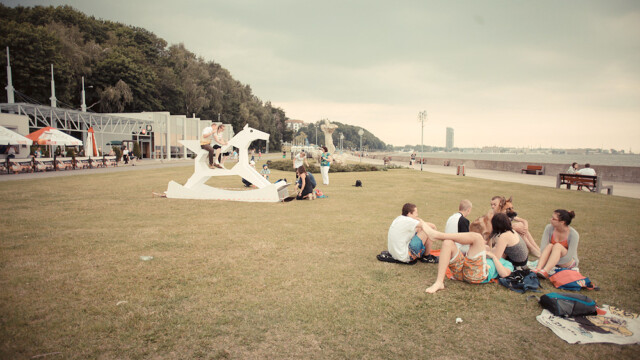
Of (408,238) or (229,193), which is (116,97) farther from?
(408,238)

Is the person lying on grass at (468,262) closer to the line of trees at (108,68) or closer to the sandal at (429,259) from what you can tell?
the sandal at (429,259)

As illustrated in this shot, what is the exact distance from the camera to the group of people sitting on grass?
459 cm

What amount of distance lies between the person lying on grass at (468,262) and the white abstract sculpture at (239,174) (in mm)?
7359

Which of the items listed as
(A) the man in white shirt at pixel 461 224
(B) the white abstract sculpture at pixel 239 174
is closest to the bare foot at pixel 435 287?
(A) the man in white shirt at pixel 461 224

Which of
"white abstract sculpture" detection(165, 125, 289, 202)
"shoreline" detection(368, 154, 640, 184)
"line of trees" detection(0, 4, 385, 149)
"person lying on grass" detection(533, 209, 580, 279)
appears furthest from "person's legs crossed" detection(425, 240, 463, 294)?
"line of trees" detection(0, 4, 385, 149)

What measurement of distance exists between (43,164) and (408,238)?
26237 millimetres

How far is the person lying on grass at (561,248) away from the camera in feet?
15.8

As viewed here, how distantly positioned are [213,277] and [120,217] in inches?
209

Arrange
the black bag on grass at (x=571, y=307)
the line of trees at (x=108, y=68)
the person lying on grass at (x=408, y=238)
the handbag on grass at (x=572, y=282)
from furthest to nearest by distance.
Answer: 1. the line of trees at (x=108, y=68)
2. the person lying on grass at (x=408, y=238)
3. the handbag on grass at (x=572, y=282)
4. the black bag on grass at (x=571, y=307)

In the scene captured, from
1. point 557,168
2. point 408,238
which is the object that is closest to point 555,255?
point 408,238

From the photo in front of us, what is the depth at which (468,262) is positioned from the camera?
15.4ft

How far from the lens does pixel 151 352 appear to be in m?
3.03

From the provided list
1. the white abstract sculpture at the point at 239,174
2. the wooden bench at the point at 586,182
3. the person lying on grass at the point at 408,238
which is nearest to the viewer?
the person lying on grass at the point at 408,238

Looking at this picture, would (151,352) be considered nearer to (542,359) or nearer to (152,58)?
(542,359)
